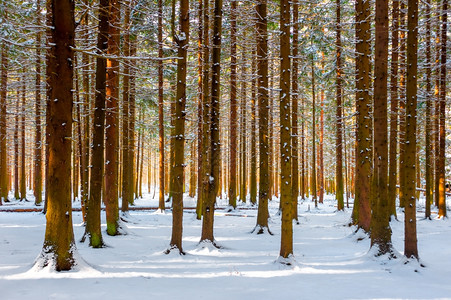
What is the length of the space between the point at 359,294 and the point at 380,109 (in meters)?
4.74

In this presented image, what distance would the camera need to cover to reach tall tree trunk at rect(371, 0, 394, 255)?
26.9ft

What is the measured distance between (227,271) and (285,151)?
120 inches

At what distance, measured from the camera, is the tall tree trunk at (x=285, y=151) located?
24.6 ft

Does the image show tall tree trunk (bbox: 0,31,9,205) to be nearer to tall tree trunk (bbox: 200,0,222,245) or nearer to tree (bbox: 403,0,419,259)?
tall tree trunk (bbox: 200,0,222,245)

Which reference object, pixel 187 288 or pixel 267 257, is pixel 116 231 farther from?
pixel 187 288

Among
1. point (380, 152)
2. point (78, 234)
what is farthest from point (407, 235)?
point (78, 234)

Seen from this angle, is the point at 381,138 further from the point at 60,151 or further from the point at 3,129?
the point at 3,129

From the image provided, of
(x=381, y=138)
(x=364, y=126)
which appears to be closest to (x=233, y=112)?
(x=364, y=126)

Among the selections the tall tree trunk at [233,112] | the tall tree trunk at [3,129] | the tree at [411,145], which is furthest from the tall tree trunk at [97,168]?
the tall tree trunk at [3,129]

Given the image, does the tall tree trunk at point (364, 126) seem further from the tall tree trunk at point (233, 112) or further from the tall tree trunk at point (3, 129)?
the tall tree trunk at point (3, 129)

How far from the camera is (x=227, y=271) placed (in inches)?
283

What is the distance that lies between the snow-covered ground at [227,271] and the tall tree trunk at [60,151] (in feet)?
1.43

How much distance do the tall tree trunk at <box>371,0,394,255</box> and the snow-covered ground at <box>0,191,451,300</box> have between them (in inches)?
21.3

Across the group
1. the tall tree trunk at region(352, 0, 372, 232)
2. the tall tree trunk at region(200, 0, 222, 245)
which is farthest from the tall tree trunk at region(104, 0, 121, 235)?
the tall tree trunk at region(352, 0, 372, 232)
